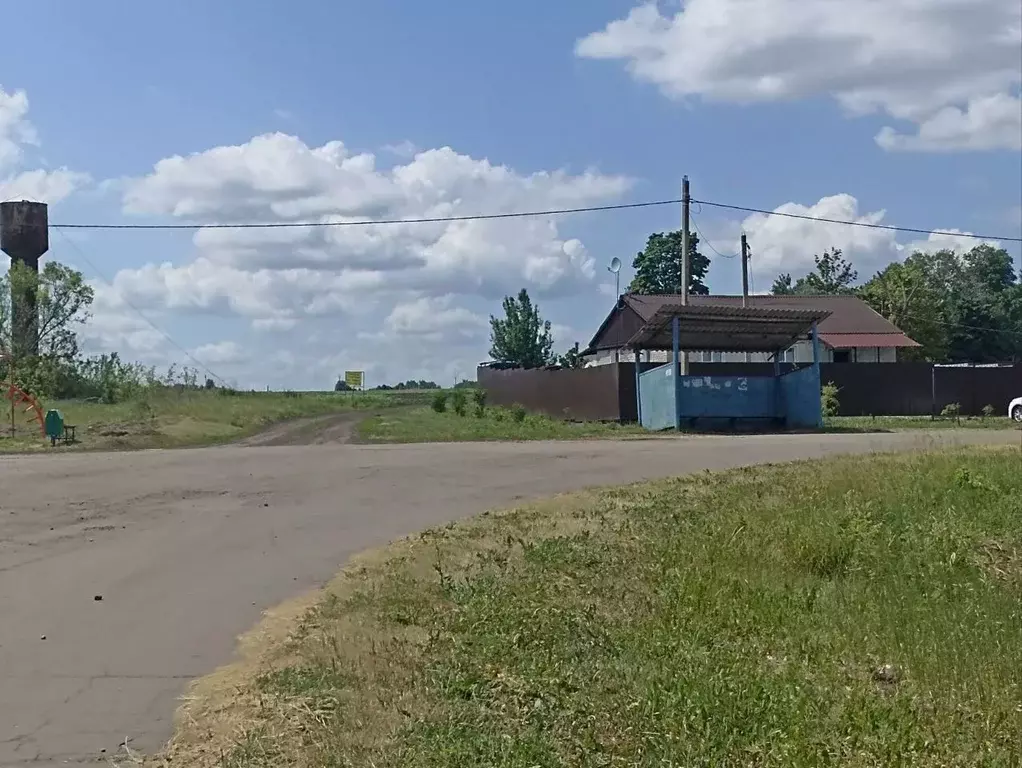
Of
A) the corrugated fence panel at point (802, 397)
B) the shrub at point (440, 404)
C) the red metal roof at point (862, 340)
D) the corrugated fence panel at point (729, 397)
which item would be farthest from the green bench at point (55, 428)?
the red metal roof at point (862, 340)

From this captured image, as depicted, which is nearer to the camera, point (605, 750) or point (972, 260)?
point (605, 750)

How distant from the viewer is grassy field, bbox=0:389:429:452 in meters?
28.9

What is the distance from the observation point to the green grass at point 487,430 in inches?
1123

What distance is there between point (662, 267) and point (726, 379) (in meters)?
47.5

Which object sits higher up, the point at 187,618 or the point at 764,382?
the point at 764,382

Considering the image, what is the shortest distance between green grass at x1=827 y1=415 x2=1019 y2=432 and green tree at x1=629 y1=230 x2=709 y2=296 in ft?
129

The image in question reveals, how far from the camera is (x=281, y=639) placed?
8.05 meters

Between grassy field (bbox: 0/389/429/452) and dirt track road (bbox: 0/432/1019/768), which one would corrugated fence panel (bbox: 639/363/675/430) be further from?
grassy field (bbox: 0/389/429/452)

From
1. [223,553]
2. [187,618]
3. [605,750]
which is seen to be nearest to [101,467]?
[223,553]

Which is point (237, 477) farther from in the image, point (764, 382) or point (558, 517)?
point (764, 382)

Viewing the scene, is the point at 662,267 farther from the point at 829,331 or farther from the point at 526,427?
the point at 526,427

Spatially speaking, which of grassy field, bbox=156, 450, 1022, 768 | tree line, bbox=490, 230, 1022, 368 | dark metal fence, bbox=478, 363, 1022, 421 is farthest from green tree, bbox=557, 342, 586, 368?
grassy field, bbox=156, 450, 1022, 768

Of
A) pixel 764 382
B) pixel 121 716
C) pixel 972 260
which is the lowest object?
pixel 121 716

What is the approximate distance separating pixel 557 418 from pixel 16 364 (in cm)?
2328
